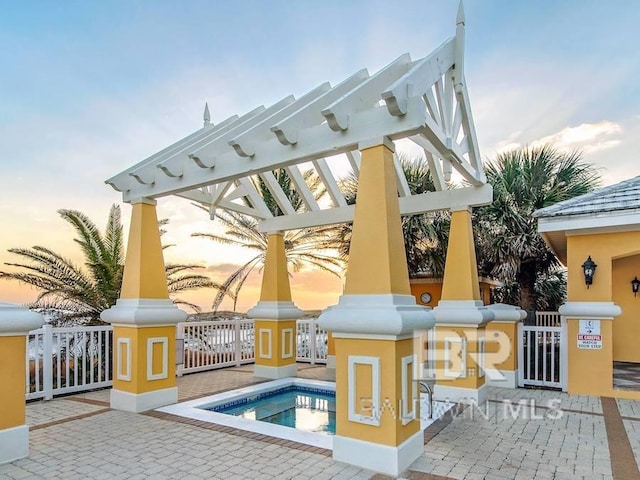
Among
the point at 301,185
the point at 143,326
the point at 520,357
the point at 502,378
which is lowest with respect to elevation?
the point at 502,378

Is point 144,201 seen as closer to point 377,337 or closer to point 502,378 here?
point 377,337

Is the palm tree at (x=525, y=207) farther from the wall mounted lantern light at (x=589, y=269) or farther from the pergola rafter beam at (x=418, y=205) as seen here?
the pergola rafter beam at (x=418, y=205)

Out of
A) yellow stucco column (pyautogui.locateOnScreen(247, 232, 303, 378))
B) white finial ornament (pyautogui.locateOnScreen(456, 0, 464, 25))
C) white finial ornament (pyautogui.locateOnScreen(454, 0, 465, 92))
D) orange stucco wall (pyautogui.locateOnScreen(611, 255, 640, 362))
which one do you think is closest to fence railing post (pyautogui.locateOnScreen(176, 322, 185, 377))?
yellow stucco column (pyautogui.locateOnScreen(247, 232, 303, 378))

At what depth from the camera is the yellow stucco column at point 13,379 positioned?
430cm

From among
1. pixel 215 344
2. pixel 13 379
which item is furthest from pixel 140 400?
pixel 215 344

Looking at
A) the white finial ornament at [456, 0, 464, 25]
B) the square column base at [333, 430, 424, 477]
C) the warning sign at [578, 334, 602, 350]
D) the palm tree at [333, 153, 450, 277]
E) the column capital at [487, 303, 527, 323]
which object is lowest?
the square column base at [333, 430, 424, 477]

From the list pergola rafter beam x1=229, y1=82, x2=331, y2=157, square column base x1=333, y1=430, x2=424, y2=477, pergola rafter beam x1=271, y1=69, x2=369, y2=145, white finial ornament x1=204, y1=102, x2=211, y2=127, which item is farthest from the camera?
white finial ornament x1=204, y1=102, x2=211, y2=127

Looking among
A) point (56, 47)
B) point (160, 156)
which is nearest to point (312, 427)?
point (160, 156)

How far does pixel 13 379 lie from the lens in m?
4.41

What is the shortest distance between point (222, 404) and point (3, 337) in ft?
10.8

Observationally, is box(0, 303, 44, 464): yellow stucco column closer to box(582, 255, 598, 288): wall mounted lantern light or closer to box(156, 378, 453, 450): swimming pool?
box(156, 378, 453, 450): swimming pool

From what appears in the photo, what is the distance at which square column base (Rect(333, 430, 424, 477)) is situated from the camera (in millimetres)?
3939

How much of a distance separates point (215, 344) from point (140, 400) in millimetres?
3642

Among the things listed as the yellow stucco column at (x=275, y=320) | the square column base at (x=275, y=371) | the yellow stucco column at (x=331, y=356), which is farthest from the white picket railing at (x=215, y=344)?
the yellow stucco column at (x=331, y=356)
